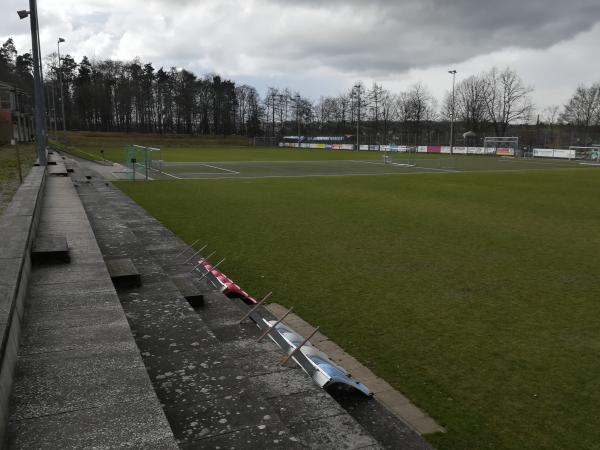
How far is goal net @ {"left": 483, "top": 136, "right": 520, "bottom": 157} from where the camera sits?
66.9 meters

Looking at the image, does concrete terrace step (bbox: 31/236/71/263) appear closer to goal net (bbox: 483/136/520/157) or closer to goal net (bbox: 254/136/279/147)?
goal net (bbox: 483/136/520/157)

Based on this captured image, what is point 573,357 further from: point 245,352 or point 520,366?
point 245,352

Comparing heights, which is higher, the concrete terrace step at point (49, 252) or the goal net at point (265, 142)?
the goal net at point (265, 142)

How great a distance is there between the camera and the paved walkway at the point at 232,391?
11.0ft

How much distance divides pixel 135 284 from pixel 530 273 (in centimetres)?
681

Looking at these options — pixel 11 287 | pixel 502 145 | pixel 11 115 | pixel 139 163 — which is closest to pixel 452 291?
pixel 11 287

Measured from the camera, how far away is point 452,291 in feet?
26.3

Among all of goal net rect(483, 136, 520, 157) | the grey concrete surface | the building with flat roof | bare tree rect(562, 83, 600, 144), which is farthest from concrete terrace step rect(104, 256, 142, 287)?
bare tree rect(562, 83, 600, 144)

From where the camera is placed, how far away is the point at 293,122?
131500mm

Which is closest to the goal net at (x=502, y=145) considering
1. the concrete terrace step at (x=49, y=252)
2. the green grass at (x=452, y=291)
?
the green grass at (x=452, y=291)

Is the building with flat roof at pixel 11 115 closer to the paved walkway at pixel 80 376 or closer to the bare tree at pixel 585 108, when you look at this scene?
the paved walkway at pixel 80 376

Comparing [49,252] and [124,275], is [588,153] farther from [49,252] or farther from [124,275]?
[49,252]

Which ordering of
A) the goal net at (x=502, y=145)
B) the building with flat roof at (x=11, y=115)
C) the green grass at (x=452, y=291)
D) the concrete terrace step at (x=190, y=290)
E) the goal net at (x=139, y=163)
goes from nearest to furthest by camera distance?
the green grass at (x=452, y=291) → the concrete terrace step at (x=190, y=290) → the goal net at (x=139, y=163) → the building with flat roof at (x=11, y=115) → the goal net at (x=502, y=145)

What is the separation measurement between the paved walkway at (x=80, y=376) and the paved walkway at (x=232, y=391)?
Result: 33 centimetres
